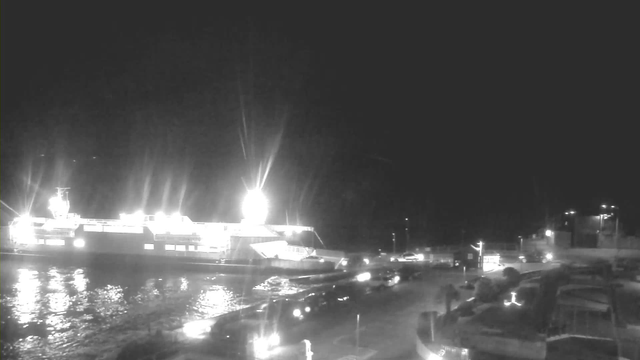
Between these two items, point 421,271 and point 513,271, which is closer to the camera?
point 513,271

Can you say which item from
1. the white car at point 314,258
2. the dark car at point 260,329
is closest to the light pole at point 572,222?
the white car at point 314,258

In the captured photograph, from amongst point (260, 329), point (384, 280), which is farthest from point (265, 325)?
point (384, 280)

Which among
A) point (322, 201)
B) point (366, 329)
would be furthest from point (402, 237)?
point (366, 329)

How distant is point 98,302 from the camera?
13.0 meters

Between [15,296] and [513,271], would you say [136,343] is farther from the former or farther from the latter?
[15,296]

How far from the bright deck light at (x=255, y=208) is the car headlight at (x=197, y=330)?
479 inches

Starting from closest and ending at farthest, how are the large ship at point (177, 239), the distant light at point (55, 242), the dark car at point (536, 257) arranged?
the dark car at point (536, 257) → the large ship at point (177, 239) → the distant light at point (55, 242)

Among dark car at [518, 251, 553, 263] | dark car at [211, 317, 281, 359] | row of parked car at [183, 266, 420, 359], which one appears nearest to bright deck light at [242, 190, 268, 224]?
dark car at [518, 251, 553, 263]

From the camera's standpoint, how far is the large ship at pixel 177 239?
18516 millimetres

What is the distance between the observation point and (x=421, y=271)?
43.5ft

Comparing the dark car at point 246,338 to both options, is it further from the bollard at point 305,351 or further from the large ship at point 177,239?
the large ship at point 177,239

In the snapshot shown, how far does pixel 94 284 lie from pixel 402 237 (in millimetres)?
25371

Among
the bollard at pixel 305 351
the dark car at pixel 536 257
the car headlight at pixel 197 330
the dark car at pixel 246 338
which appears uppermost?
the dark car at pixel 536 257

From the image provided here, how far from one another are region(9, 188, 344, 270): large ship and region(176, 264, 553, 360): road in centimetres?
675
